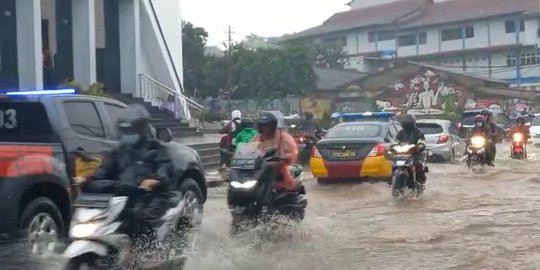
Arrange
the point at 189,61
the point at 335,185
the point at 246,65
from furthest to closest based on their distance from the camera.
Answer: the point at 189,61 → the point at 246,65 → the point at 335,185

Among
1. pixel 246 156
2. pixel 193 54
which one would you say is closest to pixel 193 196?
pixel 246 156

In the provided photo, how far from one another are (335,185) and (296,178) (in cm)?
658

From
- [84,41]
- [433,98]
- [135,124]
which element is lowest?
[135,124]

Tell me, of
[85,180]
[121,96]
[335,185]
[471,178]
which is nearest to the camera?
[85,180]

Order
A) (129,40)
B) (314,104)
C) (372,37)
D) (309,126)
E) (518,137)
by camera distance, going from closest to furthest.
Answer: (309,126) < (518,137) < (129,40) < (314,104) < (372,37)

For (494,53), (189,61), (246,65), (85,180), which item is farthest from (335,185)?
(494,53)

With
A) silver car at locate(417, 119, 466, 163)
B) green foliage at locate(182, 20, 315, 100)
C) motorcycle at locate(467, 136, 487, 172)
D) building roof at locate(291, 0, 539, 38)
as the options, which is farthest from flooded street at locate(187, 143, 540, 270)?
building roof at locate(291, 0, 539, 38)

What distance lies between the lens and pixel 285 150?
9188mm

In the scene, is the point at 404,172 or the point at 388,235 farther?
the point at 404,172

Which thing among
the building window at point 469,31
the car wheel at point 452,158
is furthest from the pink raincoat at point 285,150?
the building window at point 469,31

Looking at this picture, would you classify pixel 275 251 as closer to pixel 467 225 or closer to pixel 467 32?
pixel 467 225

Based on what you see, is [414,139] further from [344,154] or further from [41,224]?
[41,224]

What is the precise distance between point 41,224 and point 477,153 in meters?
12.9

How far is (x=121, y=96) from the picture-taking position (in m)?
24.9
